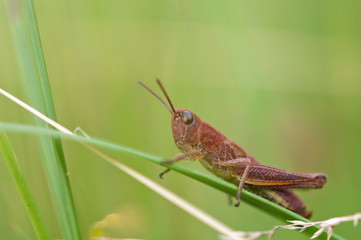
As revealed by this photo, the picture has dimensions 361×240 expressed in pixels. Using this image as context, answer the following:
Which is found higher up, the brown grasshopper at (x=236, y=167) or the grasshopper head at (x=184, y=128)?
the grasshopper head at (x=184, y=128)

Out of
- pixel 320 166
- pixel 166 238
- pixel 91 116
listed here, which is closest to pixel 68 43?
pixel 91 116

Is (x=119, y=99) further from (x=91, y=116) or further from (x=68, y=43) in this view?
(x=68, y=43)

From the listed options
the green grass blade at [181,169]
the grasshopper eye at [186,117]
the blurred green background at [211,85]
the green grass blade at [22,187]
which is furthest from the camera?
the blurred green background at [211,85]

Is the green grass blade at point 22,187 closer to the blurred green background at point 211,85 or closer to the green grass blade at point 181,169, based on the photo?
the green grass blade at point 181,169

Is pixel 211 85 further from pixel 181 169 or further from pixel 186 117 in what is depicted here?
pixel 181 169

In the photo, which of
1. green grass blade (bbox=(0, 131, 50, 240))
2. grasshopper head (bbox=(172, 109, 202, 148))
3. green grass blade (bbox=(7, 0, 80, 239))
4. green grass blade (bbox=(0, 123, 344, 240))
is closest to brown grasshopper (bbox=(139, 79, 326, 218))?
grasshopper head (bbox=(172, 109, 202, 148))

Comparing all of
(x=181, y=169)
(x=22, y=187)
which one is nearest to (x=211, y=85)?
(x=181, y=169)

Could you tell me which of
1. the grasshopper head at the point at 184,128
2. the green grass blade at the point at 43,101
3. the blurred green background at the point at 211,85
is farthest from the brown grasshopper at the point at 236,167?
the green grass blade at the point at 43,101
